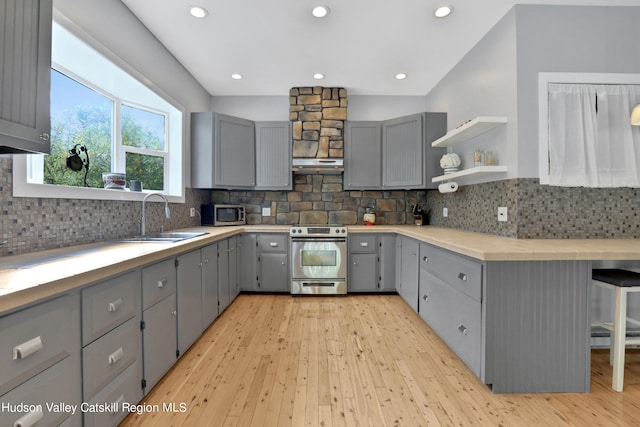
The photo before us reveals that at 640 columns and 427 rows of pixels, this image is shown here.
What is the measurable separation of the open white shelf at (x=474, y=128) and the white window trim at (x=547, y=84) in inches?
10.4

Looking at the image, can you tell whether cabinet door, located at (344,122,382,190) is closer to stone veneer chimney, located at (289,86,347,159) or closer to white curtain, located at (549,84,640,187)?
stone veneer chimney, located at (289,86,347,159)

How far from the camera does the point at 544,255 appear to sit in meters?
1.63

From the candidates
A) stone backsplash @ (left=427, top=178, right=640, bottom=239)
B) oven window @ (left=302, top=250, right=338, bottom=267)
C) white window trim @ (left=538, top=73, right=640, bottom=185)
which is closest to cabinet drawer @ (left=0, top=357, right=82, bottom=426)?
oven window @ (left=302, top=250, right=338, bottom=267)

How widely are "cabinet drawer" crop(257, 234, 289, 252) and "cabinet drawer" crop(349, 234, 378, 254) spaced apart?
32.8 inches

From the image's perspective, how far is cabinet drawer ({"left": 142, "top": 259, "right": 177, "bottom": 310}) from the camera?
5.39 feet

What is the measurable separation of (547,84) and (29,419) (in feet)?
11.3

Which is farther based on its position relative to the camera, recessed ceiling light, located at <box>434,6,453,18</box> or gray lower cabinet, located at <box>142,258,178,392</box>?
recessed ceiling light, located at <box>434,6,453,18</box>

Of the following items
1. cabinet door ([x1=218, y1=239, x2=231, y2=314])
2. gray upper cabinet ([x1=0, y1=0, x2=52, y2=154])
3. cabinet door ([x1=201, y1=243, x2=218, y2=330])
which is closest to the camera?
gray upper cabinet ([x1=0, y1=0, x2=52, y2=154])

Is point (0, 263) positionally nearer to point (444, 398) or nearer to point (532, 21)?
point (444, 398)

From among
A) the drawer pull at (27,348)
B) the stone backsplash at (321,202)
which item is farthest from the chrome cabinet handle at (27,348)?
the stone backsplash at (321,202)

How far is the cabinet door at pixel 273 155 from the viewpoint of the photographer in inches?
156

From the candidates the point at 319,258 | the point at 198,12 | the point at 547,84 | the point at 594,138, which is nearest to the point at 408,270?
the point at 319,258

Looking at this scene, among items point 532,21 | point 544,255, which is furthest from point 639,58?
point 544,255

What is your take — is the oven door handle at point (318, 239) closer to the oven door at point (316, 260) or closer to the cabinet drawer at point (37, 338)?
the oven door at point (316, 260)
